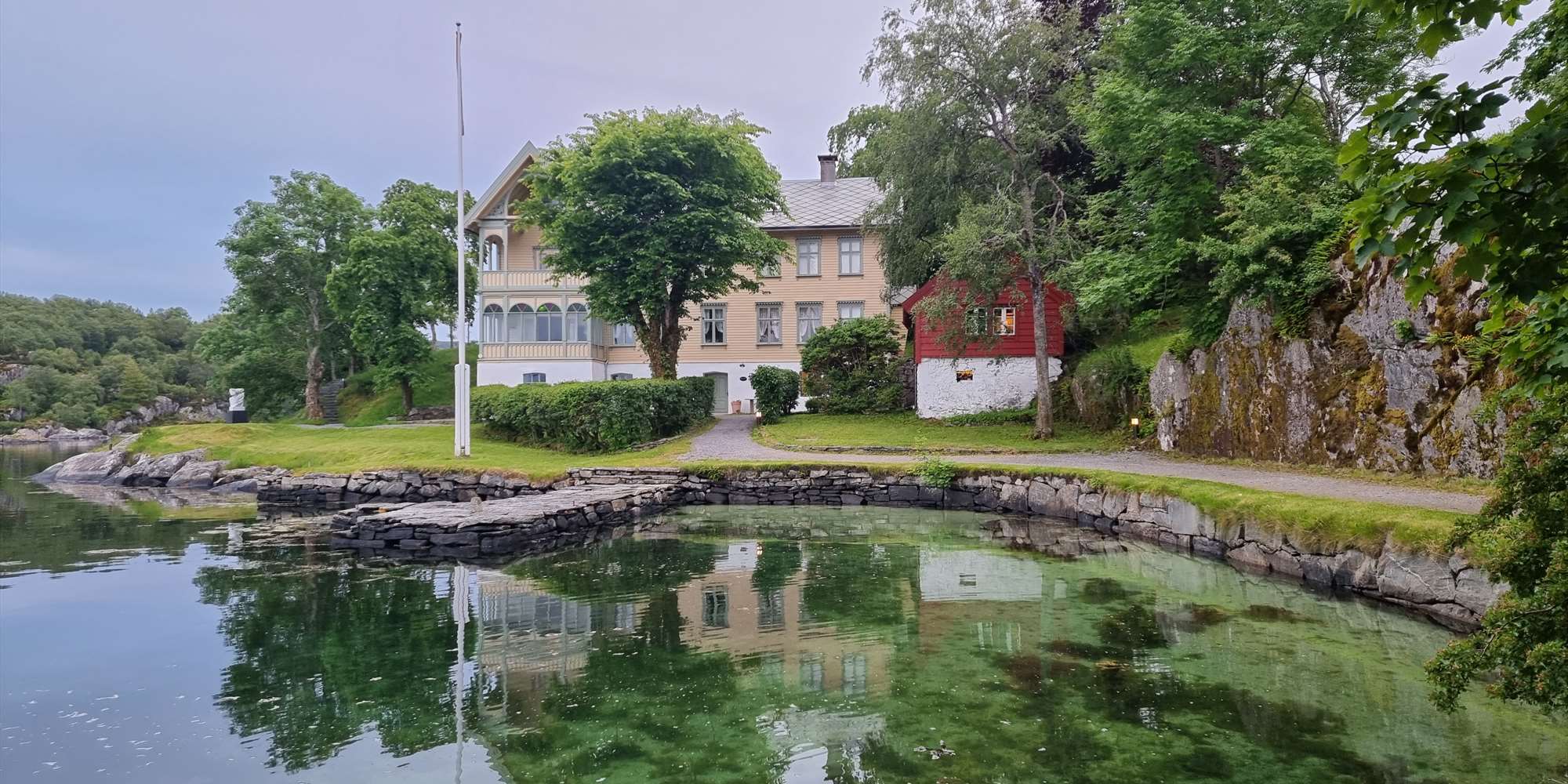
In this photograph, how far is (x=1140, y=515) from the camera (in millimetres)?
13891

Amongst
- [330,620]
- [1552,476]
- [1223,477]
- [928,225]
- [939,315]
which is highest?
[928,225]

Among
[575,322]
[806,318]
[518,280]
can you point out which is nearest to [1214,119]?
[806,318]

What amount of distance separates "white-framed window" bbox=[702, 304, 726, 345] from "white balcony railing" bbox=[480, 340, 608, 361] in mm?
5045

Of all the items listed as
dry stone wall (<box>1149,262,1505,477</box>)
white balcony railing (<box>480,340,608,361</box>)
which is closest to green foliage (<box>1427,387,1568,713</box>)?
dry stone wall (<box>1149,262,1505,477</box>)

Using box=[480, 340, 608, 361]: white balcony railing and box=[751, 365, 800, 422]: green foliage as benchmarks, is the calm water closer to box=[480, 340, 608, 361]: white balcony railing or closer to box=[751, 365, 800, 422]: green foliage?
box=[751, 365, 800, 422]: green foliage

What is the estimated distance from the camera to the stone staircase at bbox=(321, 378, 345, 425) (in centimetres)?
4041

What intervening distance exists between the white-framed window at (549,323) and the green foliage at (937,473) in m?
21.2

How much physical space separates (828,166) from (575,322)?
1453 centimetres

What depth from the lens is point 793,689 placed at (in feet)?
22.1

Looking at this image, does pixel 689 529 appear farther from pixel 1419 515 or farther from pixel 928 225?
pixel 928 225

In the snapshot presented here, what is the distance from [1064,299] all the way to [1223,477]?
11.9m

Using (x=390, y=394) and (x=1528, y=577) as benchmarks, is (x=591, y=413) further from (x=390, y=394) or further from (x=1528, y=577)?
(x=390, y=394)

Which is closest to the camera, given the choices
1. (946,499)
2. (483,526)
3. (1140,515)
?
(483,526)

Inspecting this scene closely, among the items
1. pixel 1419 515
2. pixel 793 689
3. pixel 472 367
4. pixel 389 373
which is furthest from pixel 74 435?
pixel 1419 515
